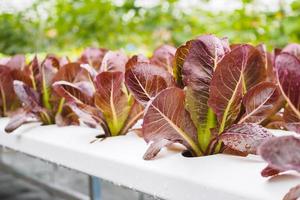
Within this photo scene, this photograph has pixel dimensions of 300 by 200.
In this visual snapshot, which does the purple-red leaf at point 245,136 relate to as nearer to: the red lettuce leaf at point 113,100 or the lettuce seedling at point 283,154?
the lettuce seedling at point 283,154

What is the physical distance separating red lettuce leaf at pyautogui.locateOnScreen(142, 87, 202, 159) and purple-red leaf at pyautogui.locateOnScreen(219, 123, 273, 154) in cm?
5

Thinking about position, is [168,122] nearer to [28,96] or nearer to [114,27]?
[28,96]

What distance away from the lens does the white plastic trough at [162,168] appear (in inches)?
19.4

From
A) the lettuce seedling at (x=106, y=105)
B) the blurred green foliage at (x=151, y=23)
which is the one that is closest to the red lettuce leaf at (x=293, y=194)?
the lettuce seedling at (x=106, y=105)

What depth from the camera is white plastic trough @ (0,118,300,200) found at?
0.49 m

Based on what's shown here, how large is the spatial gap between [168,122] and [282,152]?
0.19m

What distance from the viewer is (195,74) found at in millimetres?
610

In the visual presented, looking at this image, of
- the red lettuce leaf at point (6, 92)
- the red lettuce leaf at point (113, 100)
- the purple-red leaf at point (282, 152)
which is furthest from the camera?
the red lettuce leaf at point (6, 92)

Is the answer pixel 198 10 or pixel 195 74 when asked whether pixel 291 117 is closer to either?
pixel 195 74

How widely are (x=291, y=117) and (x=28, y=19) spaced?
4453 millimetres

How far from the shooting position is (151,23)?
331 cm

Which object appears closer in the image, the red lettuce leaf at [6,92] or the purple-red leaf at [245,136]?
the purple-red leaf at [245,136]

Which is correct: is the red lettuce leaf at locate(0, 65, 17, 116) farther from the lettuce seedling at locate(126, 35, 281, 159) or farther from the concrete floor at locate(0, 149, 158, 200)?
the lettuce seedling at locate(126, 35, 281, 159)

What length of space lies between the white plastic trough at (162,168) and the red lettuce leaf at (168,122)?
3 centimetres
